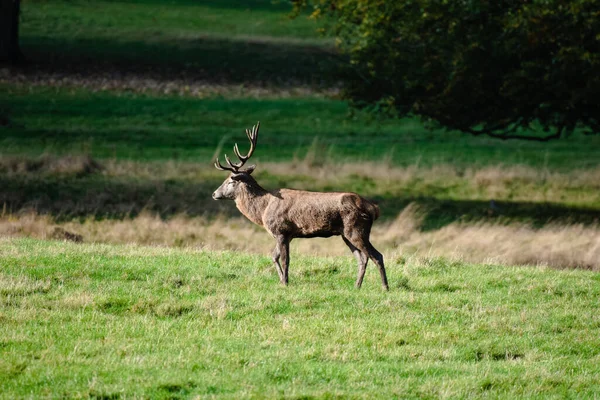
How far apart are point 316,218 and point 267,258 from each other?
7.56 feet

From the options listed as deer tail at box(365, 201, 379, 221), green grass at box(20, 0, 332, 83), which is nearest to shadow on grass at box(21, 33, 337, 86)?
green grass at box(20, 0, 332, 83)

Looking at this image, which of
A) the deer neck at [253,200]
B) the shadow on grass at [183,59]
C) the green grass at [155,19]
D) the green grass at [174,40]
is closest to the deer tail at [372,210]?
the deer neck at [253,200]

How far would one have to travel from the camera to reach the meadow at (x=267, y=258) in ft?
28.5

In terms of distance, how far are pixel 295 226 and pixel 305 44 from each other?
50.1m

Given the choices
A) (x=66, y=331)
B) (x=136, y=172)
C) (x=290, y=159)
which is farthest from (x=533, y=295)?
(x=290, y=159)

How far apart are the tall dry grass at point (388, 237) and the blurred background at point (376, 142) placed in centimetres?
6

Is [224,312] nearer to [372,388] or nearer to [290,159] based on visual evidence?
[372,388]

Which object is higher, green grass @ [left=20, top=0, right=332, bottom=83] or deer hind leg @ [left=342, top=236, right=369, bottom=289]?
deer hind leg @ [left=342, top=236, right=369, bottom=289]

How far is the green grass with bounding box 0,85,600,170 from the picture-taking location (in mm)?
33406

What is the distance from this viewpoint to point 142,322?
33.2 feet

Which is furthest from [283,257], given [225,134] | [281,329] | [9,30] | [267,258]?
[9,30]

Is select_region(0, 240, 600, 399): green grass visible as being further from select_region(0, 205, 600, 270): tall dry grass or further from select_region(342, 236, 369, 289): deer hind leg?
select_region(0, 205, 600, 270): tall dry grass

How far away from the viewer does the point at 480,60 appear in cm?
2239

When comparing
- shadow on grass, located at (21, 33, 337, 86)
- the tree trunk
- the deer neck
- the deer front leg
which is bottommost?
shadow on grass, located at (21, 33, 337, 86)
